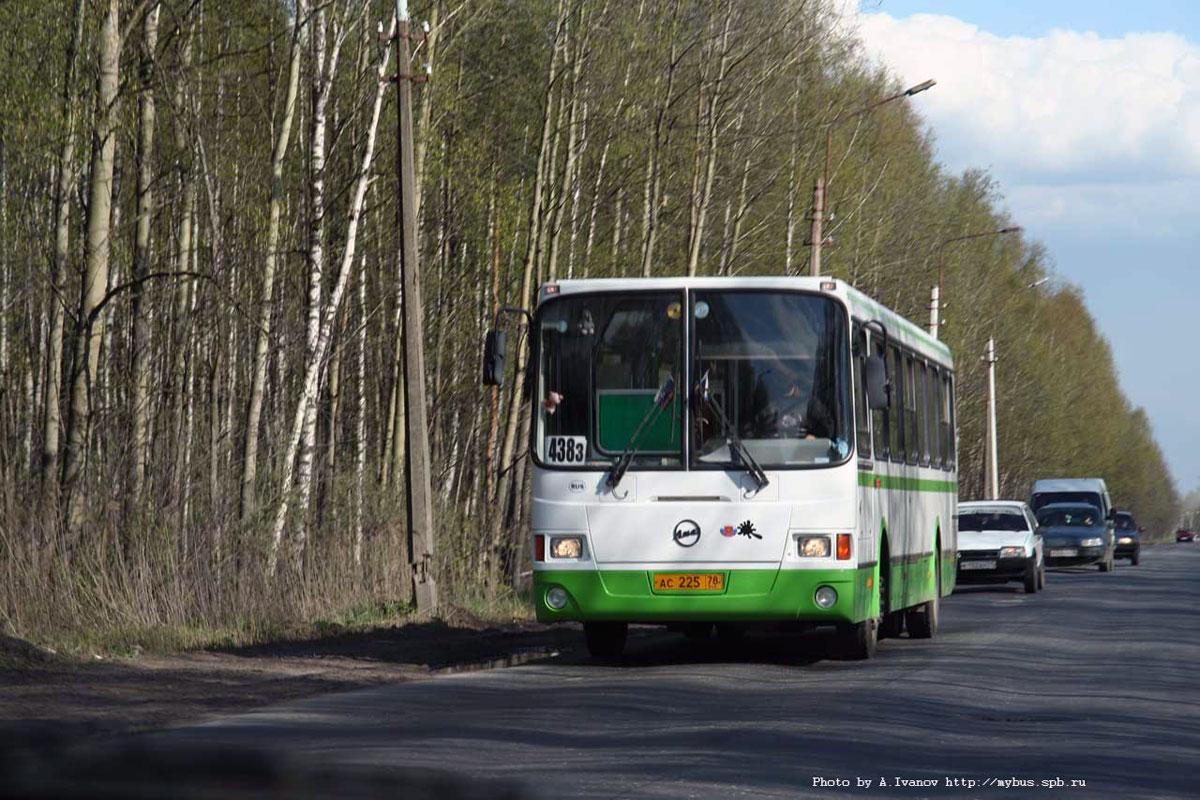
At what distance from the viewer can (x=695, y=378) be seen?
49.4 ft

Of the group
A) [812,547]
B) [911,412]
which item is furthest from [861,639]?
[911,412]

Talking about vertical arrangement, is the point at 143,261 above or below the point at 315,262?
below

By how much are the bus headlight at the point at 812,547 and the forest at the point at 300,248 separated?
557 centimetres

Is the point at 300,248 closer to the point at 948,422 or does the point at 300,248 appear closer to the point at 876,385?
the point at 948,422

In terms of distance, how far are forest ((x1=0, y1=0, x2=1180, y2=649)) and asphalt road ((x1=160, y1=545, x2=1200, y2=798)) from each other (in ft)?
13.9

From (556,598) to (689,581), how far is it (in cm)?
113

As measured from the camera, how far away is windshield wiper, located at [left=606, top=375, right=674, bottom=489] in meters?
14.9

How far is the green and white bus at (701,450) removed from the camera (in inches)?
579

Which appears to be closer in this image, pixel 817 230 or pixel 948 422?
pixel 948 422

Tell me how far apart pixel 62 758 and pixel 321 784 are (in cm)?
23

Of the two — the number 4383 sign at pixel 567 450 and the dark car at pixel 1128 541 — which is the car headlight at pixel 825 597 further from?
the dark car at pixel 1128 541

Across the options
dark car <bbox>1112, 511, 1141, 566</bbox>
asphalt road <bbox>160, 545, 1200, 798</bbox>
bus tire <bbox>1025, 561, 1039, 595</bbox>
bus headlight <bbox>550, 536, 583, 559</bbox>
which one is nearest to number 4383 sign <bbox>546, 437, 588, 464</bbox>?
bus headlight <bbox>550, 536, 583, 559</bbox>

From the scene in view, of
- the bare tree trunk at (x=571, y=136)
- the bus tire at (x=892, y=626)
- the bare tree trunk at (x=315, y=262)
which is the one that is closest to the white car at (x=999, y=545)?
the bare tree trunk at (x=571, y=136)

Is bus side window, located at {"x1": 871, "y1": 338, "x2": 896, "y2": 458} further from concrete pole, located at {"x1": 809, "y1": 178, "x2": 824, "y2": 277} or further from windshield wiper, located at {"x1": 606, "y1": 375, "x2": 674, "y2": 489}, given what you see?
concrete pole, located at {"x1": 809, "y1": 178, "x2": 824, "y2": 277}
